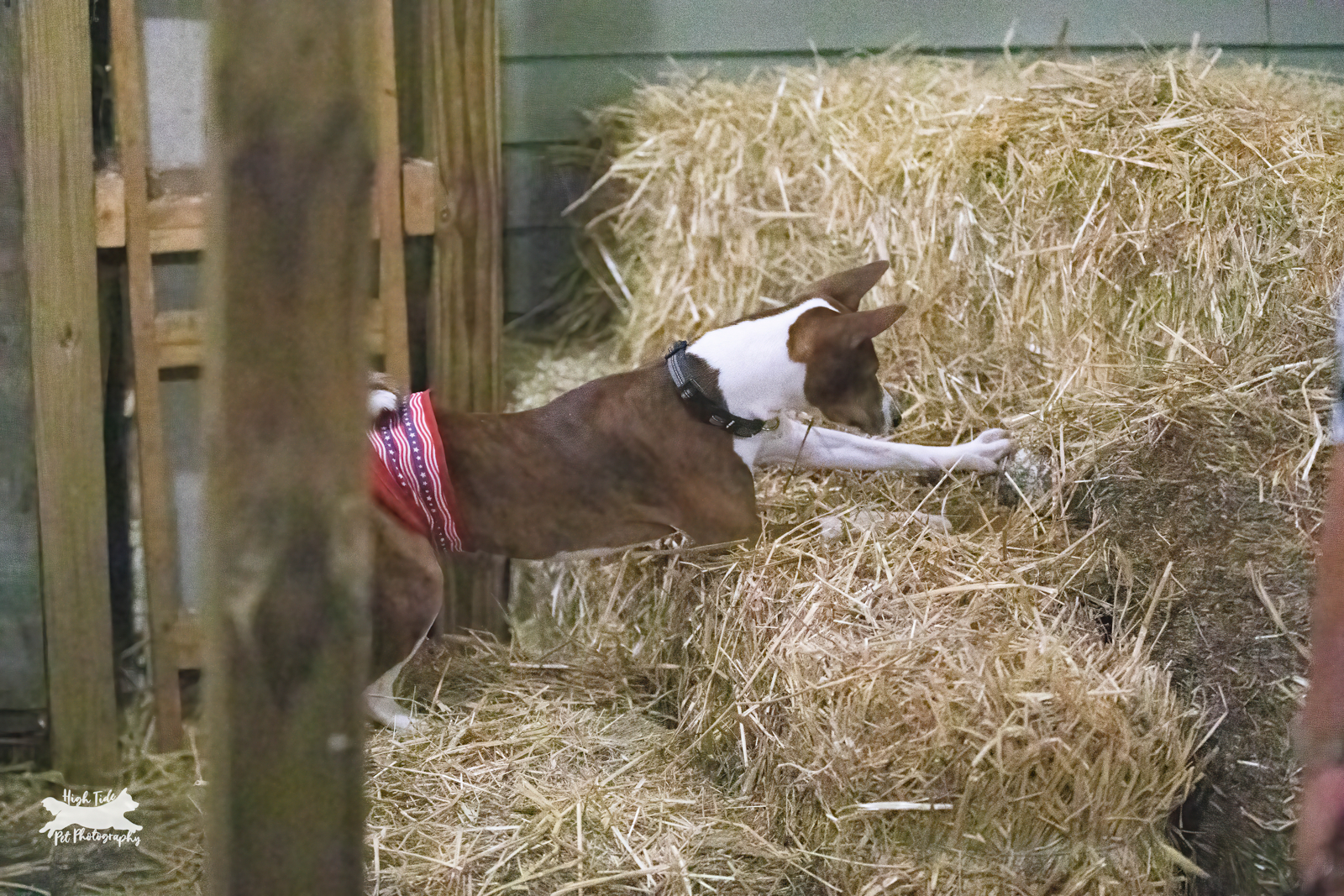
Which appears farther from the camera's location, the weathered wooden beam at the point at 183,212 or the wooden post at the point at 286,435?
the weathered wooden beam at the point at 183,212

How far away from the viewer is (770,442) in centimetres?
272

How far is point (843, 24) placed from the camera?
2902 mm

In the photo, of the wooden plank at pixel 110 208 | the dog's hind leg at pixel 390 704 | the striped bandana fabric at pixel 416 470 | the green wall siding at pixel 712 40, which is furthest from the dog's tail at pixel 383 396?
the green wall siding at pixel 712 40

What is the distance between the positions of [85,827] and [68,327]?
1067 mm

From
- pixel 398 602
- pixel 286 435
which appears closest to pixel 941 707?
pixel 398 602

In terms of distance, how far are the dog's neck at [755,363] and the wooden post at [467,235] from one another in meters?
0.72

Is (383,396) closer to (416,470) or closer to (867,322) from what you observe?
(416,470)

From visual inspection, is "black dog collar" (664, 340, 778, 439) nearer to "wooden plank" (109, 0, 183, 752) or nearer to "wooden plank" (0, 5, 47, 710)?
"wooden plank" (109, 0, 183, 752)

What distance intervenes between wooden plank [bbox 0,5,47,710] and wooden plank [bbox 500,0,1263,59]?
1136 millimetres

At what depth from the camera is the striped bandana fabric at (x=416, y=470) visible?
2340 mm

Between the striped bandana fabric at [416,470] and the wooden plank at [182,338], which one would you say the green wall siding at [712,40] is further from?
the wooden plank at [182,338]

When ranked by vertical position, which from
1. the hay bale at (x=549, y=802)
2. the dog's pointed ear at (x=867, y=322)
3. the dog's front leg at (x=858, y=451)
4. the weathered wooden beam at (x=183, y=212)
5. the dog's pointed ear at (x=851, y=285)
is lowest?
the hay bale at (x=549, y=802)

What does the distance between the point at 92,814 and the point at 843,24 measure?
240cm

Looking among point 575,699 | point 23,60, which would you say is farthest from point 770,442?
point 23,60
